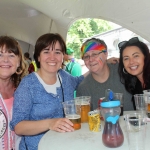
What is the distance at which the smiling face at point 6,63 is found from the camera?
1.83 meters

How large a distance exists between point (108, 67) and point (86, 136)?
1.03 m

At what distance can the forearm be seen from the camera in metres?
1.37

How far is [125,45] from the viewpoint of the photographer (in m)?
1.94

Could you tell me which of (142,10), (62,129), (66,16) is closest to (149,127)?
(62,129)

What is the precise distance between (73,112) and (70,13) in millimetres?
2465

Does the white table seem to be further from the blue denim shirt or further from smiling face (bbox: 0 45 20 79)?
smiling face (bbox: 0 45 20 79)

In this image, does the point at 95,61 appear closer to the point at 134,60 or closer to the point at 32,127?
the point at 134,60

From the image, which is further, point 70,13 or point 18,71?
point 70,13

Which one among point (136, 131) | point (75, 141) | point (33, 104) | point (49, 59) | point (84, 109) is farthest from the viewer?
point (49, 59)

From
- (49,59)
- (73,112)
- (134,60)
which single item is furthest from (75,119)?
(134,60)

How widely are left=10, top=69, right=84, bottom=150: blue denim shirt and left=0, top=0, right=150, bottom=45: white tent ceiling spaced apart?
138 centimetres

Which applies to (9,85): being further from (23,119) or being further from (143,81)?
(143,81)

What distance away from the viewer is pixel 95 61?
1.95m

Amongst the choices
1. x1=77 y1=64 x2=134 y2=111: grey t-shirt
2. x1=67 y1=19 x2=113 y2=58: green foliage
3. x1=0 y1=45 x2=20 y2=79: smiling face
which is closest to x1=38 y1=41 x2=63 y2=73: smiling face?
x1=0 y1=45 x2=20 y2=79: smiling face
